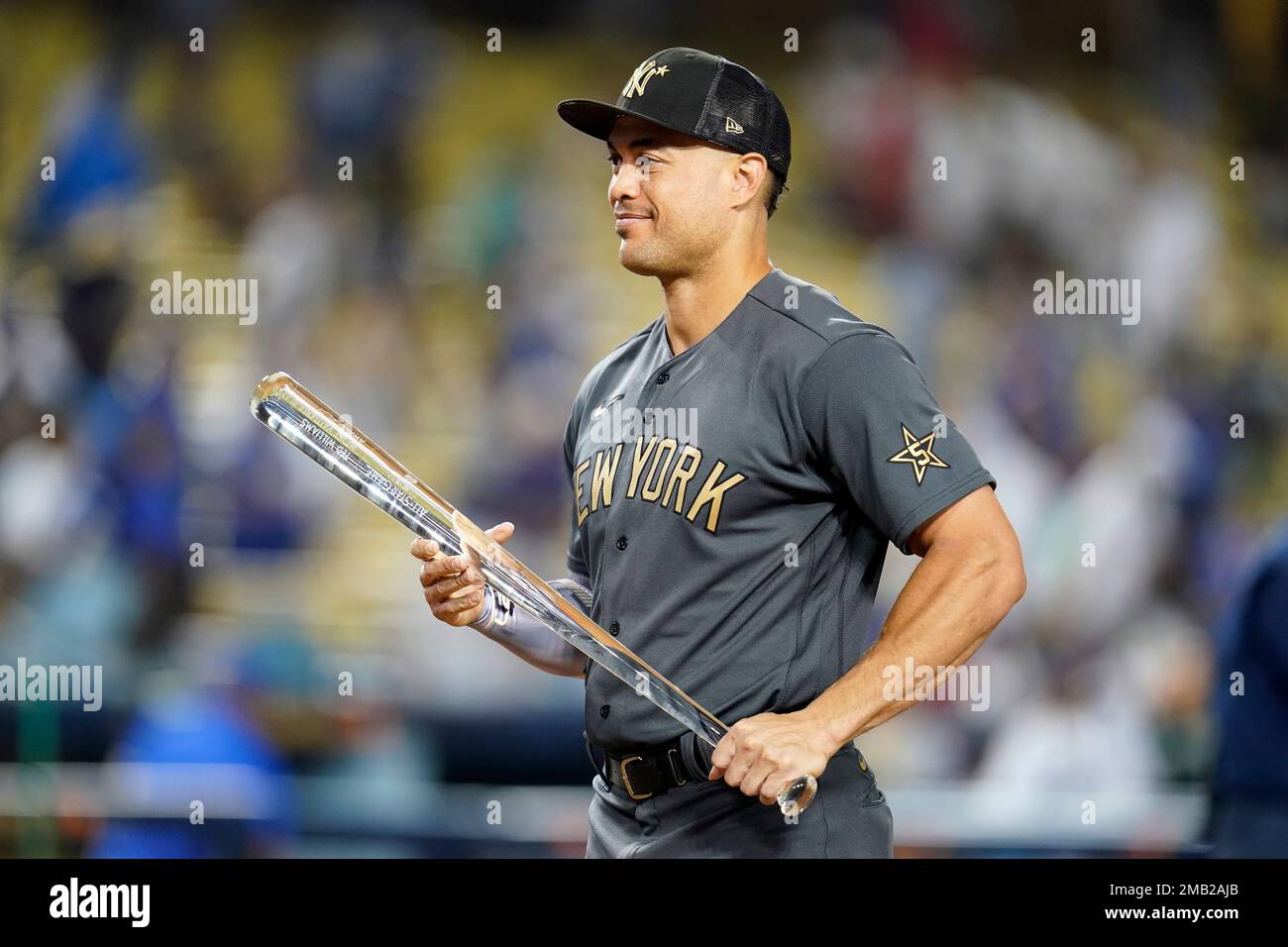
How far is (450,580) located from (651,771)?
395 millimetres

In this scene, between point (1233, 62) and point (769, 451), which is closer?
point (769, 451)

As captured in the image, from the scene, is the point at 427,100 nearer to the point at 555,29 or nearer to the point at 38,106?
the point at 555,29

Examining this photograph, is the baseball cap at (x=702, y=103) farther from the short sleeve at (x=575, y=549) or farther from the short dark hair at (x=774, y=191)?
the short sleeve at (x=575, y=549)

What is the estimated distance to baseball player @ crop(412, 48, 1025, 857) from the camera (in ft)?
5.48

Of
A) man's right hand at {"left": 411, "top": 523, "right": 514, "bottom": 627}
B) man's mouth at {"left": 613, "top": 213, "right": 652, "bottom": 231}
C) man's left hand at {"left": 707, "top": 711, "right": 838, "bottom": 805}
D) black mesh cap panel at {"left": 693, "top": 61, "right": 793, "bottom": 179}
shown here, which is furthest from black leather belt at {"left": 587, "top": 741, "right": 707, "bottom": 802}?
black mesh cap panel at {"left": 693, "top": 61, "right": 793, "bottom": 179}

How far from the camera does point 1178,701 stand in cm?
398

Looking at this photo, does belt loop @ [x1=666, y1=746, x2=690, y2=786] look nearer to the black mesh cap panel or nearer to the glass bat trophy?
the glass bat trophy

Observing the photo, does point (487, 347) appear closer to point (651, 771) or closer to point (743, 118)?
point (743, 118)

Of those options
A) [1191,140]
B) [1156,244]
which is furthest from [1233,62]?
[1156,244]

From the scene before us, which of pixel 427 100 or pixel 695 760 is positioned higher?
pixel 427 100

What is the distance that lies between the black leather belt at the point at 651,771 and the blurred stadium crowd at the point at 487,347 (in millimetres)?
2170

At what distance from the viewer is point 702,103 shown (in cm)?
189

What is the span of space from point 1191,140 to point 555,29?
2069mm

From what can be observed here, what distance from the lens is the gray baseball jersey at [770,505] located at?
1707 millimetres
